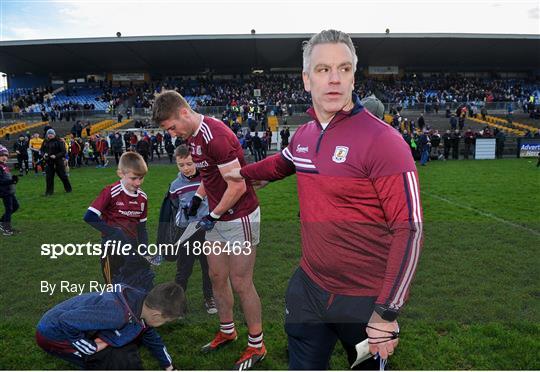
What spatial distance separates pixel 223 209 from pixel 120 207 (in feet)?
4.57

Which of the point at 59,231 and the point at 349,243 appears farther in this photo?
the point at 59,231

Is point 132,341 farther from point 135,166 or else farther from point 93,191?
point 93,191

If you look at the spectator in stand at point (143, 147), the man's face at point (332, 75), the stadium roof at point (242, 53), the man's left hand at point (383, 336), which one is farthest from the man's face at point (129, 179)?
the stadium roof at point (242, 53)

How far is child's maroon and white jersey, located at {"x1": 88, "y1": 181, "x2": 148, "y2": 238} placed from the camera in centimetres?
378

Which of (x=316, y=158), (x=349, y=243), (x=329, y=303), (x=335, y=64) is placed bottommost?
(x=329, y=303)

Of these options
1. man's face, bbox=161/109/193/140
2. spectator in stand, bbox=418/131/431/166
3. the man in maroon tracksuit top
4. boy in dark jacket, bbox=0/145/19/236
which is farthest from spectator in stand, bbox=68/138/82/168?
the man in maroon tracksuit top

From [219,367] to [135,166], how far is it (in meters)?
2.03

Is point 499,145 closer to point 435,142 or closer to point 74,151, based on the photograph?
point 435,142

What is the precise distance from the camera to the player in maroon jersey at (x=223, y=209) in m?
3.05

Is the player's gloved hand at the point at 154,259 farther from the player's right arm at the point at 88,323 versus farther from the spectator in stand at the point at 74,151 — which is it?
the spectator in stand at the point at 74,151

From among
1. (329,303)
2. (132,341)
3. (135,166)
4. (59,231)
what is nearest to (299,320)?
(329,303)

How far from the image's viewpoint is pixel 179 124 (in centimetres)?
308

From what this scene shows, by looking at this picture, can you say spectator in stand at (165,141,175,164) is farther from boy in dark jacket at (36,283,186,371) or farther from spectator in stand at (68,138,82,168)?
boy in dark jacket at (36,283,186,371)

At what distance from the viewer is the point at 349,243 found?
2.05 meters
